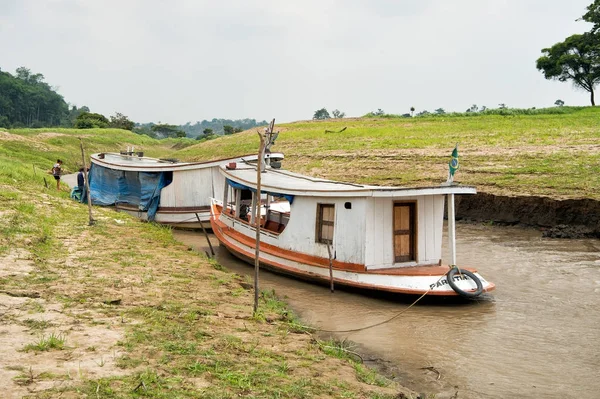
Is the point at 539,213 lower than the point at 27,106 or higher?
lower

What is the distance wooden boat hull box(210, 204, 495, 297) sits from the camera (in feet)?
33.4

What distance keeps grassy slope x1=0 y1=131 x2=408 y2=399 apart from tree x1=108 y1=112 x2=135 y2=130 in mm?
61825

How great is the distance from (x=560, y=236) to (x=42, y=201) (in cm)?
1458

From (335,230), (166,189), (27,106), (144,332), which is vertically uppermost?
(27,106)

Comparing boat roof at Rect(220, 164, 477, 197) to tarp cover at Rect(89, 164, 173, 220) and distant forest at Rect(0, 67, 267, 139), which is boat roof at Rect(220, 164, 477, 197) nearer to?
tarp cover at Rect(89, 164, 173, 220)

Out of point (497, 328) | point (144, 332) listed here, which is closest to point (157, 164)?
point (497, 328)

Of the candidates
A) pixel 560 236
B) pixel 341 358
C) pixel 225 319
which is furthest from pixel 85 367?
pixel 560 236

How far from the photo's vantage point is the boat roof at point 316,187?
10383 mm

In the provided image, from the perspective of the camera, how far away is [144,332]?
6430mm

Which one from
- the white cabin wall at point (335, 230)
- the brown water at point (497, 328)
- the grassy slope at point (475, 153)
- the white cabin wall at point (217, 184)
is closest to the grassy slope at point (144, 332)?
the brown water at point (497, 328)

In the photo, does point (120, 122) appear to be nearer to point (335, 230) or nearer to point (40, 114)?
point (40, 114)

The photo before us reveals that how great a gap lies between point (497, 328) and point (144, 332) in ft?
18.7

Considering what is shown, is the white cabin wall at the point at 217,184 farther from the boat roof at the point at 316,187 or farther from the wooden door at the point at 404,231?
the wooden door at the point at 404,231

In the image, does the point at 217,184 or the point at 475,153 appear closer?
the point at 217,184
